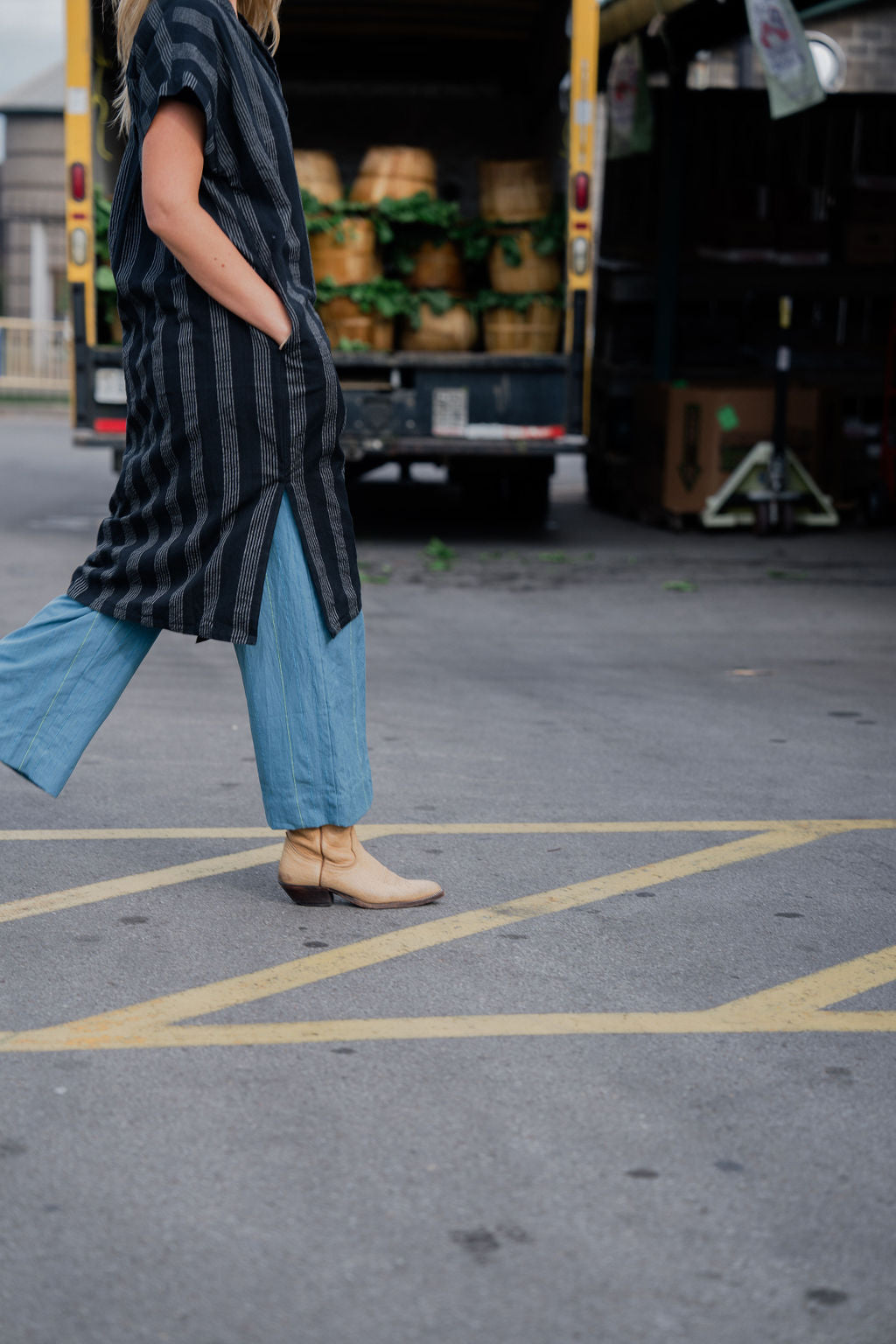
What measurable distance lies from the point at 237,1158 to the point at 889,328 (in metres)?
11.5

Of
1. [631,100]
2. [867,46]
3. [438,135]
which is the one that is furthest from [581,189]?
[867,46]

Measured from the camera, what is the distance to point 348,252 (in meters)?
10.2

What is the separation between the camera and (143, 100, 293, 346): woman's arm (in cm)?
312

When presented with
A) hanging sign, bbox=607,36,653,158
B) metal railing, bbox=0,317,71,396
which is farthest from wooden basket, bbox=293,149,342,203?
metal railing, bbox=0,317,71,396

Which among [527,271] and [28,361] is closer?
[527,271]

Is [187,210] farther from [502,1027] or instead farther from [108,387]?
[108,387]

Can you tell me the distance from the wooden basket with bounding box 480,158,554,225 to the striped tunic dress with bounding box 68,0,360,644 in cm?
726

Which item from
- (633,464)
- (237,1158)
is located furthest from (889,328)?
(237,1158)

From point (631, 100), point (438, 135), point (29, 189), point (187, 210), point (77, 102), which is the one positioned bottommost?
point (187, 210)

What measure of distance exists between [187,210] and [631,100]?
33.2ft

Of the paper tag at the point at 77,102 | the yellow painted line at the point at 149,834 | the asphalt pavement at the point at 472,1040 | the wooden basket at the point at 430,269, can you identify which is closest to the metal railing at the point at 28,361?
the wooden basket at the point at 430,269

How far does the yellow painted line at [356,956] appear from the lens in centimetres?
282

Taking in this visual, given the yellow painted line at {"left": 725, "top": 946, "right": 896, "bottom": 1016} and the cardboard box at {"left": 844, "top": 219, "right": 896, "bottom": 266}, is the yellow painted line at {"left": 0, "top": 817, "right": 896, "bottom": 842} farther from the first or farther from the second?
the cardboard box at {"left": 844, "top": 219, "right": 896, "bottom": 266}

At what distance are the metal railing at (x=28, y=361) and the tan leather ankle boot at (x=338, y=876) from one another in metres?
28.5
